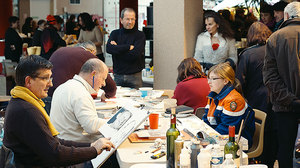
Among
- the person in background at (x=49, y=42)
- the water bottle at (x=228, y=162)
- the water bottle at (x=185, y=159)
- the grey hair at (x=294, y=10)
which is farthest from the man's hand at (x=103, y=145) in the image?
the person in background at (x=49, y=42)

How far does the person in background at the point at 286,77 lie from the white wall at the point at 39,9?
1481cm

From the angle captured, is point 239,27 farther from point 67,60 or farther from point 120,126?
point 120,126

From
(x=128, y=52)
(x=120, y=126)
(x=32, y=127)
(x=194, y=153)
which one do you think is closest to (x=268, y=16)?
(x=128, y=52)

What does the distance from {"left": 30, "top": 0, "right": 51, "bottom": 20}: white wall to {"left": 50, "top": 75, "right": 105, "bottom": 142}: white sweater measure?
15.0 meters

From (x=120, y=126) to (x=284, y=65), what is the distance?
6.04 feet

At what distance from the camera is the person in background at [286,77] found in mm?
4160

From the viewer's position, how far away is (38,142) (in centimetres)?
264

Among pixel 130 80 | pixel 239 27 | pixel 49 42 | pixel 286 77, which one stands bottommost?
pixel 130 80

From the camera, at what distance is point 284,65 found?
13.8ft

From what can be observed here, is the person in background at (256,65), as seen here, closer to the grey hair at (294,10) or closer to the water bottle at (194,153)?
the grey hair at (294,10)

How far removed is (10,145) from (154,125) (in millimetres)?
1256

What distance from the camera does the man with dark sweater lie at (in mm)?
6352

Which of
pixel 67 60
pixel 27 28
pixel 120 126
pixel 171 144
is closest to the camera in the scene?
pixel 171 144

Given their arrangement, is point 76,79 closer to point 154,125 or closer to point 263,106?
point 154,125
